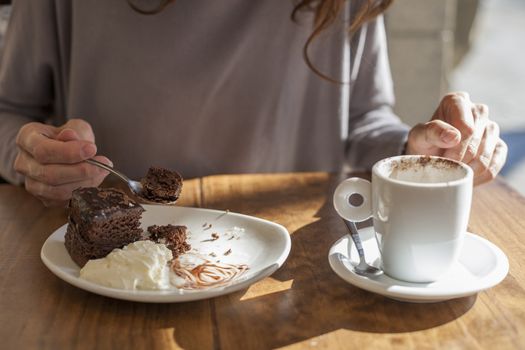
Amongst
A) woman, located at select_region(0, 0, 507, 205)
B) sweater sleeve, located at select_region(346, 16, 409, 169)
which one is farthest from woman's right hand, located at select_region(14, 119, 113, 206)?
sweater sleeve, located at select_region(346, 16, 409, 169)

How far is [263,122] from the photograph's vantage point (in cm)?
176

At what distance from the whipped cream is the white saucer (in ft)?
0.78

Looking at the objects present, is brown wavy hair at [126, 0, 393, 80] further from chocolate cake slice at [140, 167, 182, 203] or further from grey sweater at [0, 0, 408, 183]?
chocolate cake slice at [140, 167, 182, 203]

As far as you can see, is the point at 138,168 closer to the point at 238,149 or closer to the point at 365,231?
the point at 238,149

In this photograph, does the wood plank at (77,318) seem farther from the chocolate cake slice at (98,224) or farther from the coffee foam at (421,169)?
the coffee foam at (421,169)

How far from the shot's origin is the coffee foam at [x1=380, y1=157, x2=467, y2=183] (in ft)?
3.38

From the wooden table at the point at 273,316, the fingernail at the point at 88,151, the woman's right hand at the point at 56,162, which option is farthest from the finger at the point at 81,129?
the wooden table at the point at 273,316

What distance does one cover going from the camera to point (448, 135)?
117 centimetres

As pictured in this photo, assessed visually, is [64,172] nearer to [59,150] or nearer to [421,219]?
[59,150]

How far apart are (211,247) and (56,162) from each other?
1.08 ft

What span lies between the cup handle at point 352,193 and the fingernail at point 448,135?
20 cm

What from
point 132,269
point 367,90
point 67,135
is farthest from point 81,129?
point 367,90

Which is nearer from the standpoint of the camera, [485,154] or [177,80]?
[485,154]

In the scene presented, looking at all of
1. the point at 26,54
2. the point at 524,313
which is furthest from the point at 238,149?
the point at 524,313
